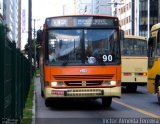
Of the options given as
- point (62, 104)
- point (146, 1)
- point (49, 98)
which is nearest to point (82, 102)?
point (62, 104)

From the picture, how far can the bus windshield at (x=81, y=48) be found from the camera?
56.1 feet

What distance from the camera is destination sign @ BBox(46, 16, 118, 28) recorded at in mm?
17578

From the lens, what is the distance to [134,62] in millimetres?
28594

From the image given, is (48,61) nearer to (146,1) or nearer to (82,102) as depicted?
(82,102)

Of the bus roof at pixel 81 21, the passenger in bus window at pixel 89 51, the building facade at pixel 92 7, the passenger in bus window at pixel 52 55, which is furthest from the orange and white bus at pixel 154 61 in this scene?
the building facade at pixel 92 7

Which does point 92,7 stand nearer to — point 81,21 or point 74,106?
point 74,106

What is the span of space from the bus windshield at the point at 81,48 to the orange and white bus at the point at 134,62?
11.3 m

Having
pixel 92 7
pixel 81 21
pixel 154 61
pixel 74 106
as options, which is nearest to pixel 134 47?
pixel 154 61

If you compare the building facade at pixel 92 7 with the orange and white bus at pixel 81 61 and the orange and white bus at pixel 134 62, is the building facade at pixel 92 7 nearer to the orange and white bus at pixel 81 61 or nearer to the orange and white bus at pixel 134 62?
the orange and white bus at pixel 134 62

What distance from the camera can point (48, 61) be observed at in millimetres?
17156

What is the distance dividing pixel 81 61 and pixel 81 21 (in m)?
1.52

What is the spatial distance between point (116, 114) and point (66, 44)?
2.96 meters

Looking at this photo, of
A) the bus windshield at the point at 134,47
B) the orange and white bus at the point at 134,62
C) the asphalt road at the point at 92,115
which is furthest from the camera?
the bus windshield at the point at 134,47

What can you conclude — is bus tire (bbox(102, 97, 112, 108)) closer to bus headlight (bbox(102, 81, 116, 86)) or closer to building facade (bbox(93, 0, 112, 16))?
bus headlight (bbox(102, 81, 116, 86))
